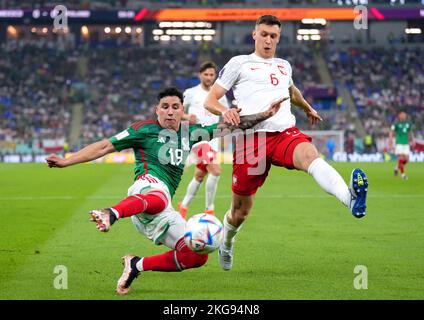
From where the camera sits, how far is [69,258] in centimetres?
906

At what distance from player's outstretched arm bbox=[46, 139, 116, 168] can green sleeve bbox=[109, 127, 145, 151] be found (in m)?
0.06

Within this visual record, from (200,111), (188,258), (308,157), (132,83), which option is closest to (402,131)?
(200,111)

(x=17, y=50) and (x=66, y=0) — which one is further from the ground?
(x=66, y=0)

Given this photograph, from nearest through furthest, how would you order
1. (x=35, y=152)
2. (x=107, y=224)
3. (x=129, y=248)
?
(x=107, y=224) < (x=129, y=248) < (x=35, y=152)

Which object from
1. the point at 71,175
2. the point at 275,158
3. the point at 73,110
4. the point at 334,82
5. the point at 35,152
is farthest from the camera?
the point at 334,82

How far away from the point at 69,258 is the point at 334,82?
4562 cm

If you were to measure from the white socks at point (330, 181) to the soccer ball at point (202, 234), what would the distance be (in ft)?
3.73

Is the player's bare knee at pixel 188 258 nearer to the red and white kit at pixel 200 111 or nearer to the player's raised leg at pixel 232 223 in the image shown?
the player's raised leg at pixel 232 223

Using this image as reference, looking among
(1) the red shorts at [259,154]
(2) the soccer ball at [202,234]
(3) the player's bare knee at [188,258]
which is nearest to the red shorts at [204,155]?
(1) the red shorts at [259,154]

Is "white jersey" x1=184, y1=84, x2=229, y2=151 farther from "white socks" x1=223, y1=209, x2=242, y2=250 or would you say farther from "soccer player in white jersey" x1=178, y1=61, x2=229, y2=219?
"white socks" x1=223, y1=209, x2=242, y2=250

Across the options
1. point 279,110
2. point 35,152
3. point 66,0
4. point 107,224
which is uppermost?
point 66,0

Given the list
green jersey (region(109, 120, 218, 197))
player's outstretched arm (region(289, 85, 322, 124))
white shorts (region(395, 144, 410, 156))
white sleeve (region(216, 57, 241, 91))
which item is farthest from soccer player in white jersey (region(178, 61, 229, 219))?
white shorts (region(395, 144, 410, 156))

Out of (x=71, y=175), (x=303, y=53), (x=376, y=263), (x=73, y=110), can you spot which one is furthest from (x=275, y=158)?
(x=303, y=53)
